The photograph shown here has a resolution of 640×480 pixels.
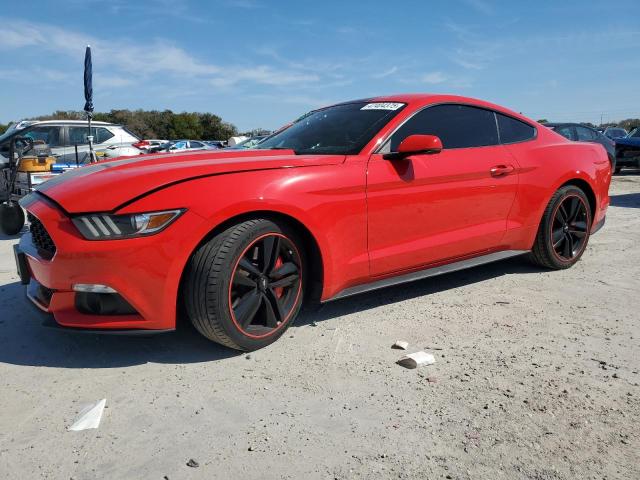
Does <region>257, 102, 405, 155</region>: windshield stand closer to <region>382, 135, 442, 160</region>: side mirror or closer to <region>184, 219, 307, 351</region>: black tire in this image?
<region>382, 135, 442, 160</region>: side mirror

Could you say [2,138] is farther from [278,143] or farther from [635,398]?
[635,398]

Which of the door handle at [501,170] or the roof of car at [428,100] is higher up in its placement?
the roof of car at [428,100]

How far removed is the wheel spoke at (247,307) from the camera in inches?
108

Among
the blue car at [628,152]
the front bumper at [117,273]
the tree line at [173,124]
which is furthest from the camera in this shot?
the tree line at [173,124]

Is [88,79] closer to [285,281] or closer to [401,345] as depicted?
[285,281]

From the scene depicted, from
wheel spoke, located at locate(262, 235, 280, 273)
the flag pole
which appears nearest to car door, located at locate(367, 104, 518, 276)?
wheel spoke, located at locate(262, 235, 280, 273)

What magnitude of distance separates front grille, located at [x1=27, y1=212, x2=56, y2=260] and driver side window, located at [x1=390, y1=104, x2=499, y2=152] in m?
2.03

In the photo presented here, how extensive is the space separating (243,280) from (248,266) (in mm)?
78

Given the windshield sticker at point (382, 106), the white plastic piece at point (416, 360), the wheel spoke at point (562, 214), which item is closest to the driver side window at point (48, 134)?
the windshield sticker at point (382, 106)

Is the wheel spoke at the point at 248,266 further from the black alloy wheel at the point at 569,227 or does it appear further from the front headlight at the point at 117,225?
the black alloy wheel at the point at 569,227

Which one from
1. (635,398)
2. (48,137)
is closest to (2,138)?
(48,137)

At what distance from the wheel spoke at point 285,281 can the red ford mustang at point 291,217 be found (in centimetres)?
2

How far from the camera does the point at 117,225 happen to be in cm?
247

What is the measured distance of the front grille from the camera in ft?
8.67
